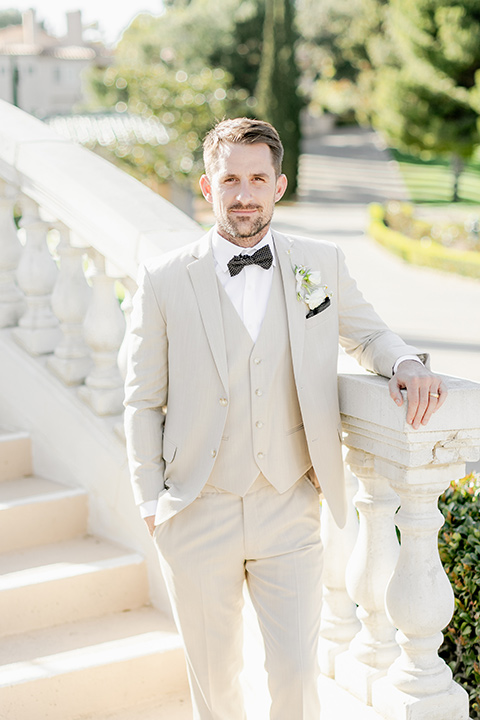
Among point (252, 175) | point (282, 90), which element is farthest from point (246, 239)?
point (282, 90)

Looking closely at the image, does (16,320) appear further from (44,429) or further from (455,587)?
(455,587)

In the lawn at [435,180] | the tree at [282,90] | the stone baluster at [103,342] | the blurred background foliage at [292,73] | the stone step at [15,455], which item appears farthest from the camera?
the lawn at [435,180]

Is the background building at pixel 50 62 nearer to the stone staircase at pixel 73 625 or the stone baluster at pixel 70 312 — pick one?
the stone baluster at pixel 70 312

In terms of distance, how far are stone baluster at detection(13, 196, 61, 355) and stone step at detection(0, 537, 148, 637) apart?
855 mm

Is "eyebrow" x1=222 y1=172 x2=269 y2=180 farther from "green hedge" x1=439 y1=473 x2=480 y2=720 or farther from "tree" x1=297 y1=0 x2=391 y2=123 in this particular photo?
"tree" x1=297 y1=0 x2=391 y2=123

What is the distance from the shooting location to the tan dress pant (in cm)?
248

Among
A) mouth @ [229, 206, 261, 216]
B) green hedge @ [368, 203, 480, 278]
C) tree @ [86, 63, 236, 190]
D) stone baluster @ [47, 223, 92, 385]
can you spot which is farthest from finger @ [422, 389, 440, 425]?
tree @ [86, 63, 236, 190]

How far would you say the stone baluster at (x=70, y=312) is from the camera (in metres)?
3.61

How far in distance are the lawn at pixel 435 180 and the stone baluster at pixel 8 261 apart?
122 feet

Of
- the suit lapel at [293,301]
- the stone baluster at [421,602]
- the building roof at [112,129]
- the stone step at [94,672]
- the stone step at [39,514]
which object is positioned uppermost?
the suit lapel at [293,301]

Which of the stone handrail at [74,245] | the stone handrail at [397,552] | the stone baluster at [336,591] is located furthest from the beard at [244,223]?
the stone baluster at [336,591]

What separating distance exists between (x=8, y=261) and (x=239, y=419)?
182 centimetres

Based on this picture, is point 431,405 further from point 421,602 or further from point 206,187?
point 206,187

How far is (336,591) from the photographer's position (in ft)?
9.78
